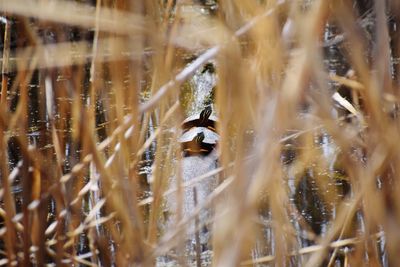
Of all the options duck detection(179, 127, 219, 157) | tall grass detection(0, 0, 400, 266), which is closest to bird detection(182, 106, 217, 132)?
duck detection(179, 127, 219, 157)

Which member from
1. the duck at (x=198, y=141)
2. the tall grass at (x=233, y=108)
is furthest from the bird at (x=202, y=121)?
the tall grass at (x=233, y=108)

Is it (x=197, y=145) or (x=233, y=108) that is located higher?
(x=197, y=145)

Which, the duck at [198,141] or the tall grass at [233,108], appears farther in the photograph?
the duck at [198,141]

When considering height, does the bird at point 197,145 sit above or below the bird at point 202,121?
below

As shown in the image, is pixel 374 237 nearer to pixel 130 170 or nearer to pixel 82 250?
pixel 130 170

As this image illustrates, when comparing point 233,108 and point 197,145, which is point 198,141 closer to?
point 197,145

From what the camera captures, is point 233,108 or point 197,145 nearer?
point 233,108

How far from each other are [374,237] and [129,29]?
41 cm

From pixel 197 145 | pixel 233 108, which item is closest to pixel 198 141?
pixel 197 145

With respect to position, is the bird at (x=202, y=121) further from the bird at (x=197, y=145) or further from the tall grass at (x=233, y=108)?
the tall grass at (x=233, y=108)

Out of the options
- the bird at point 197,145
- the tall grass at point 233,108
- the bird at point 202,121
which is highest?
the bird at point 202,121

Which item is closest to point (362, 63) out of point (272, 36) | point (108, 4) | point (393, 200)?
point (272, 36)

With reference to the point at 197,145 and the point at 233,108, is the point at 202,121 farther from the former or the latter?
the point at 233,108

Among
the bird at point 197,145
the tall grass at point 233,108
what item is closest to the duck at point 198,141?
the bird at point 197,145
